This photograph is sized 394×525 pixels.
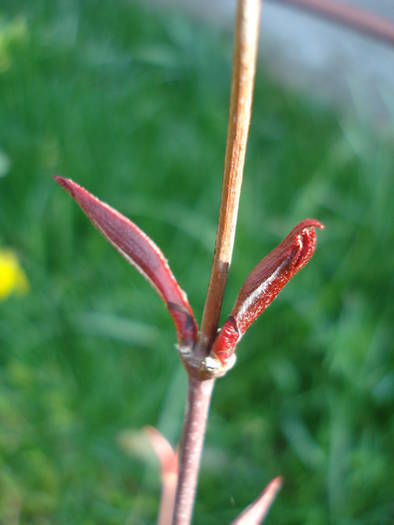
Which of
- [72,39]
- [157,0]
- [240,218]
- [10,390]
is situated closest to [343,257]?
[240,218]

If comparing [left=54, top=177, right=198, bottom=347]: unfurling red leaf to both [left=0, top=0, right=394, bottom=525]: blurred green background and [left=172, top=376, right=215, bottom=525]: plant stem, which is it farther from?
[left=0, top=0, right=394, bottom=525]: blurred green background

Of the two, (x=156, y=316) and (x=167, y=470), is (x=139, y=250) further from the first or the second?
(x=156, y=316)

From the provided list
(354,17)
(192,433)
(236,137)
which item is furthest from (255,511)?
(354,17)

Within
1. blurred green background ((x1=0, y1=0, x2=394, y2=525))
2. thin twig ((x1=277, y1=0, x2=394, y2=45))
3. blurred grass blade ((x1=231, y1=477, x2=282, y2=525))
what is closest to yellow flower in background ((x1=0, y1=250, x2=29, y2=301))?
blurred green background ((x1=0, y1=0, x2=394, y2=525))

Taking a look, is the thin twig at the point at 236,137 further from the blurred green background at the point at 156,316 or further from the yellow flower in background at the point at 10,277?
the yellow flower in background at the point at 10,277

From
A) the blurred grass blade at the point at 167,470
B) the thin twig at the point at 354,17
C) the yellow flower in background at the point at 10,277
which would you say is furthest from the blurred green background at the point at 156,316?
the blurred grass blade at the point at 167,470

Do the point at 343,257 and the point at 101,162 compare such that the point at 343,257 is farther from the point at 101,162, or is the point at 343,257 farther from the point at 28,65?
the point at 28,65
